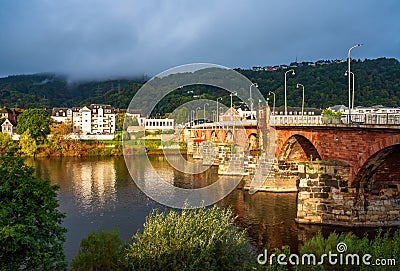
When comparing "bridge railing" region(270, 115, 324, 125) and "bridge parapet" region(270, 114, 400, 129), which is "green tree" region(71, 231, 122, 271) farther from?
"bridge railing" region(270, 115, 324, 125)

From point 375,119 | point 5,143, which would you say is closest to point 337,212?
point 375,119

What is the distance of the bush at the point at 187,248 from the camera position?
513 inches

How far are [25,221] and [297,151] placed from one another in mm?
33913

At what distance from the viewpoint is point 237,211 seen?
3238 centimetres

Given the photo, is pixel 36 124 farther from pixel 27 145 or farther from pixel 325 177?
pixel 325 177

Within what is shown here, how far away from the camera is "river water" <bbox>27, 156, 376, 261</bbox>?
25.6 meters

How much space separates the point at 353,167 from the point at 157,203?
17553 millimetres

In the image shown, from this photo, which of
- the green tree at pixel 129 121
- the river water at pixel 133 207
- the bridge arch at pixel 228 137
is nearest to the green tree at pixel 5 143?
the river water at pixel 133 207

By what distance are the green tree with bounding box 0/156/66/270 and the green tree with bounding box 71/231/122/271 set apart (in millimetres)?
1675

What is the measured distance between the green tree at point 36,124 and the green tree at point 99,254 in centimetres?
7787

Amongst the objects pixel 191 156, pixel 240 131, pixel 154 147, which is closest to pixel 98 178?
pixel 240 131

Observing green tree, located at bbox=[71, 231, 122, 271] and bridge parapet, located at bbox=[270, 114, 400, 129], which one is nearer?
green tree, located at bbox=[71, 231, 122, 271]

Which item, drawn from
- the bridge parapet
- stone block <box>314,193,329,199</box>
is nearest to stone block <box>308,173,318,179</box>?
stone block <box>314,193,329,199</box>

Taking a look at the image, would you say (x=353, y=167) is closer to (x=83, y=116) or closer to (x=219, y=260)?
(x=219, y=260)
